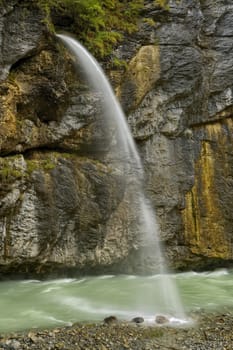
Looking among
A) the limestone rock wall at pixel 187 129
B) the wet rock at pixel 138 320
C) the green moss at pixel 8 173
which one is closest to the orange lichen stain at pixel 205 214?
the limestone rock wall at pixel 187 129

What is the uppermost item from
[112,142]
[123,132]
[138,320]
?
[123,132]

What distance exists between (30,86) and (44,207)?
9.70 feet

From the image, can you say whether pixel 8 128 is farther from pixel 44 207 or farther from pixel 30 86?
pixel 44 207

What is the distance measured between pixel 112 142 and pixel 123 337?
19.9 feet

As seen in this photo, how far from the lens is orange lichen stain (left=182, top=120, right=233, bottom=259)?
1166cm

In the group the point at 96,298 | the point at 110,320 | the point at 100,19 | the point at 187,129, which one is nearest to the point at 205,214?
the point at 187,129

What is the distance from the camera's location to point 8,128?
9.46 metres

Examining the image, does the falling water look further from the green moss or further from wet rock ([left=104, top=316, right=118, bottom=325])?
wet rock ([left=104, top=316, right=118, bottom=325])

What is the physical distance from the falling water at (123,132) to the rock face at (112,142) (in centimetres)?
24

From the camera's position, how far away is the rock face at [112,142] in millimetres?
9547

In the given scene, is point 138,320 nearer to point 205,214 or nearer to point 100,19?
point 205,214

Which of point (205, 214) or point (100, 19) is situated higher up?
point (100, 19)

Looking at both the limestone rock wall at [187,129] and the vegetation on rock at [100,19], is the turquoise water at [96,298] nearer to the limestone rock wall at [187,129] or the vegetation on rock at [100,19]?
the limestone rock wall at [187,129]

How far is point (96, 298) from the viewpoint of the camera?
27.4 feet
